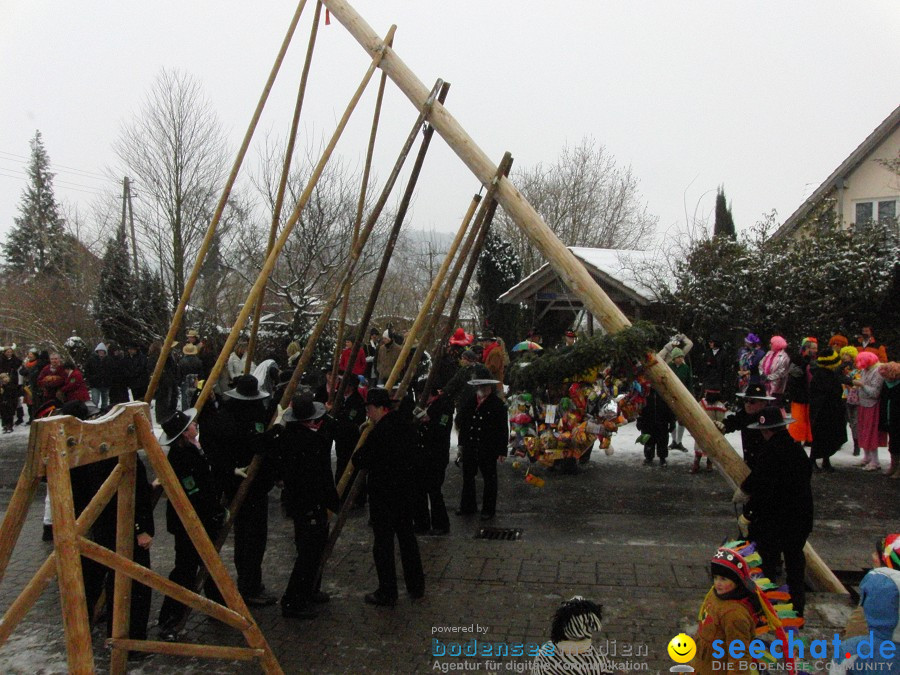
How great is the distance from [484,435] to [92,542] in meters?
5.20

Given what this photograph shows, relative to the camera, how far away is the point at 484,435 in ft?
27.5

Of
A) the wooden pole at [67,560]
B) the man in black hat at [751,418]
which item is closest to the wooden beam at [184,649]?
the wooden pole at [67,560]

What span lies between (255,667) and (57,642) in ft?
5.43

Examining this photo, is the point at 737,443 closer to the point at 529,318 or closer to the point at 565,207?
the point at 529,318

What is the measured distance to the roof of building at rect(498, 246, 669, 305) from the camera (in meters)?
15.8

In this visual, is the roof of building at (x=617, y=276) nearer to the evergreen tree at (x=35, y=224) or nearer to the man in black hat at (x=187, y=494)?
the man in black hat at (x=187, y=494)

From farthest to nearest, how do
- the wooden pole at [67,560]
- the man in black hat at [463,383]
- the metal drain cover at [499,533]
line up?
the man in black hat at [463,383]
the metal drain cover at [499,533]
the wooden pole at [67,560]


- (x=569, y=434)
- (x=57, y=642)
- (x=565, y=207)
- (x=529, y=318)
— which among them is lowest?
(x=57, y=642)

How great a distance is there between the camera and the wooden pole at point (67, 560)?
3.40 metres

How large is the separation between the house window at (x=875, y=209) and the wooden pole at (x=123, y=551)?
21160mm

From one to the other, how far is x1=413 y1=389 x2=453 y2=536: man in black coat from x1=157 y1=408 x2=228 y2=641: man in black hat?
241cm

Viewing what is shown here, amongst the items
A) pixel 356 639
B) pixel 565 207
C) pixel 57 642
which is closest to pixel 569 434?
pixel 356 639

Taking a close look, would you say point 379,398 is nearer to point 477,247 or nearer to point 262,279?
point 262,279

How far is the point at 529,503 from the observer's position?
9203mm
